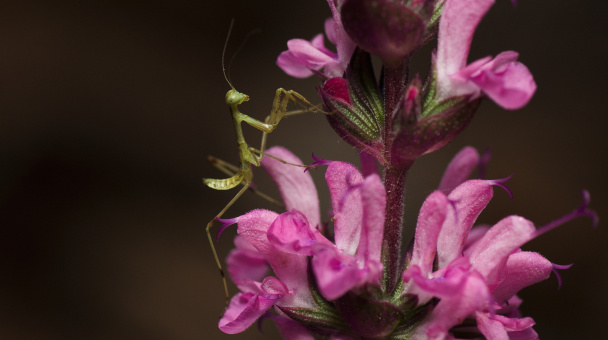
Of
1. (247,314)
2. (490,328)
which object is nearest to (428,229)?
(490,328)

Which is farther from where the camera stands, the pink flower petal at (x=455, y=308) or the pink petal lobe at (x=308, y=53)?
the pink petal lobe at (x=308, y=53)

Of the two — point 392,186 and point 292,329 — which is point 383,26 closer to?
point 392,186

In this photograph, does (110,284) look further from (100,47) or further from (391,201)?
(391,201)

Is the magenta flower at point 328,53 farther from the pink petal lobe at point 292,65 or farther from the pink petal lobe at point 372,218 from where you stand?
the pink petal lobe at point 372,218

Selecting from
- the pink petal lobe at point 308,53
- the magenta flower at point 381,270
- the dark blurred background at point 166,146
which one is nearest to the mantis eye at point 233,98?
the pink petal lobe at point 308,53

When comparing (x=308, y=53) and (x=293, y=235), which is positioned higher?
(x=308, y=53)

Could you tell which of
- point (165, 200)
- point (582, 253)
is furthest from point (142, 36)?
point (582, 253)
